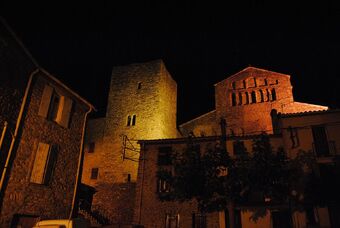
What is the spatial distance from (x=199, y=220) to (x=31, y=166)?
1152 cm

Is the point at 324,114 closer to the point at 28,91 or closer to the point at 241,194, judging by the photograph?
the point at 241,194

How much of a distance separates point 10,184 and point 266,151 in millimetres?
11737

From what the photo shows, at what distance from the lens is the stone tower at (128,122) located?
29953 mm

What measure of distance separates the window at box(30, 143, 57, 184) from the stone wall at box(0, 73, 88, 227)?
0.18m

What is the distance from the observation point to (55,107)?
1423cm

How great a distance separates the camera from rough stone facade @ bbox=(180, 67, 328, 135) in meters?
30.9

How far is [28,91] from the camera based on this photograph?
12508 millimetres

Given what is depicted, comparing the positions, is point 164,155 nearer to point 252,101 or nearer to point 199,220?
point 199,220

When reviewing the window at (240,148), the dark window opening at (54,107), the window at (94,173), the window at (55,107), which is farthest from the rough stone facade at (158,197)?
the window at (94,173)

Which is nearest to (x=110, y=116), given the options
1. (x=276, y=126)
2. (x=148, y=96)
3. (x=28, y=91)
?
(x=148, y=96)

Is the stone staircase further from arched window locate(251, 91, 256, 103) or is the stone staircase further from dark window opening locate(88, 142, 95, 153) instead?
arched window locate(251, 91, 256, 103)

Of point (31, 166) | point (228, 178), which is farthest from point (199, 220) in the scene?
point (31, 166)

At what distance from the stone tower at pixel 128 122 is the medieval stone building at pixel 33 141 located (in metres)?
13.0

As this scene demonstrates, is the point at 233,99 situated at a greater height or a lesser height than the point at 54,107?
greater
